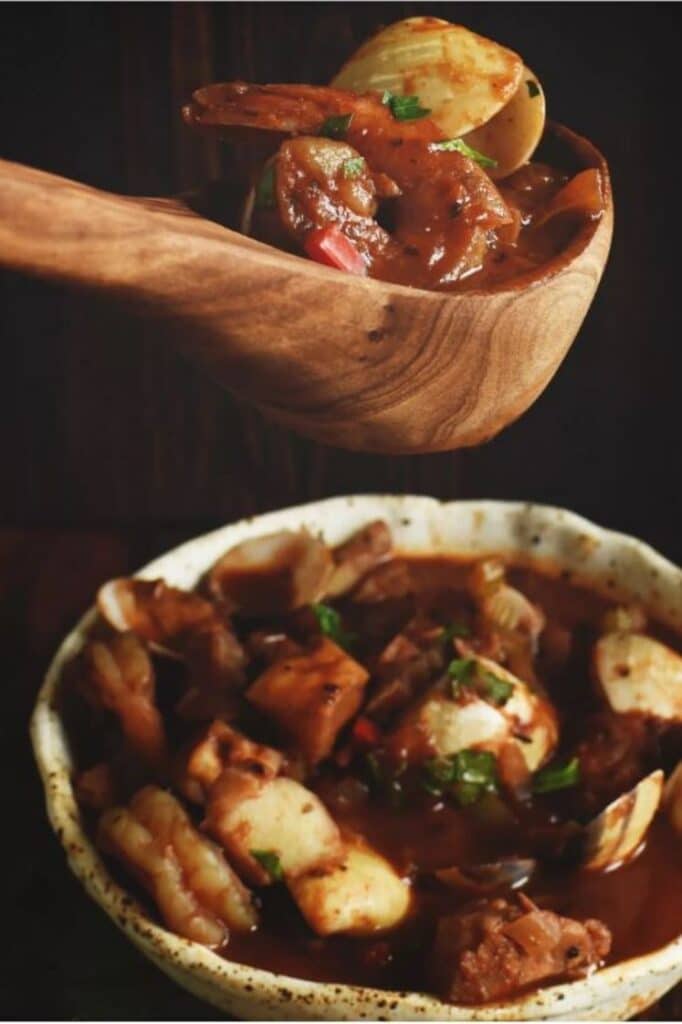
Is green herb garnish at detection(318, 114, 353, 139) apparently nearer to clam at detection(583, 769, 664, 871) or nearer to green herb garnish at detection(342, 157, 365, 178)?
green herb garnish at detection(342, 157, 365, 178)

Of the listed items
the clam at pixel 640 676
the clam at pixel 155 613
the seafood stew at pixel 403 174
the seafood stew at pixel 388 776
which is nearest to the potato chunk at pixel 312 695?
the seafood stew at pixel 388 776

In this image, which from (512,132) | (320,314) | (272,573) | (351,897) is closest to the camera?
(320,314)

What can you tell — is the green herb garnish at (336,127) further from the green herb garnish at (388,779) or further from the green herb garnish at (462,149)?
the green herb garnish at (388,779)

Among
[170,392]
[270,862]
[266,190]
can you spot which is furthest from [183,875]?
[170,392]

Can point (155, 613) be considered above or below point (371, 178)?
below

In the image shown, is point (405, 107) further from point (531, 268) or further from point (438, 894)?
point (438, 894)

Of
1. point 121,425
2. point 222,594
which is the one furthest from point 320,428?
point 121,425
